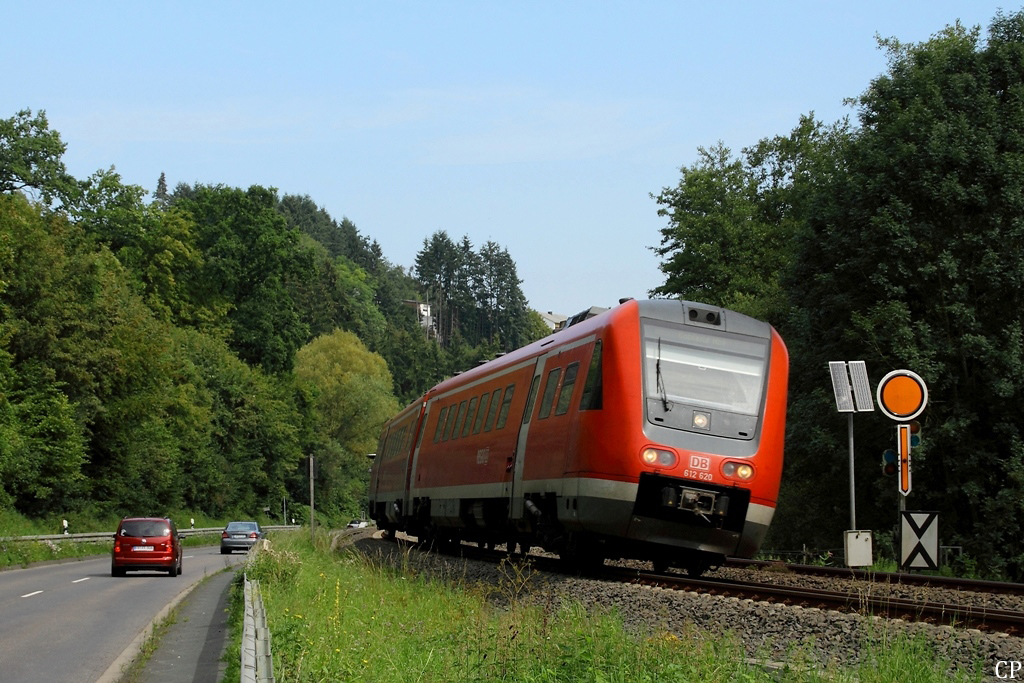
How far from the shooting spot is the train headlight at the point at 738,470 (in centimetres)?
1622

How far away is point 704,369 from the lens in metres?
16.7

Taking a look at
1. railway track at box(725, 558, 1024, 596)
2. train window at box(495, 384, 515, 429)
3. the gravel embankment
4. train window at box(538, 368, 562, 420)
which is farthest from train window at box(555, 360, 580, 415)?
railway track at box(725, 558, 1024, 596)

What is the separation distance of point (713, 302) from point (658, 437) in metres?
41.1

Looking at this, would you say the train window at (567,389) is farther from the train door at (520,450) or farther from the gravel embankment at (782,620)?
the gravel embankment at (782,620)

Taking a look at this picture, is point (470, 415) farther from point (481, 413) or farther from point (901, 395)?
point (901, 395)

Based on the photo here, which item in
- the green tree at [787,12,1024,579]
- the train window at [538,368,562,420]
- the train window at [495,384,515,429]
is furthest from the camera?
the green tree at [787,12,1024,579]

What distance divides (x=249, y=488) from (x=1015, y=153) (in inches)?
2221

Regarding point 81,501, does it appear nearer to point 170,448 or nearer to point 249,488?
point 170,448

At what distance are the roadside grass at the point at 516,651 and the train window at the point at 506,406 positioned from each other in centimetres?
549

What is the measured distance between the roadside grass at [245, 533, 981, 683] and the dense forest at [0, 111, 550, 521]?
2233 centimetres

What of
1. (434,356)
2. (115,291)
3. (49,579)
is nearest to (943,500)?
(49,579)

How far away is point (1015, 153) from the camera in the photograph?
32000 millimetres

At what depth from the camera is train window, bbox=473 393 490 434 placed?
73.8 feet

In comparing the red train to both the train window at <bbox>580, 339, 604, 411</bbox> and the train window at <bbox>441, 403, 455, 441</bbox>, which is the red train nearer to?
the train window at <bbox>580, 339, 604, 411</bbox>
